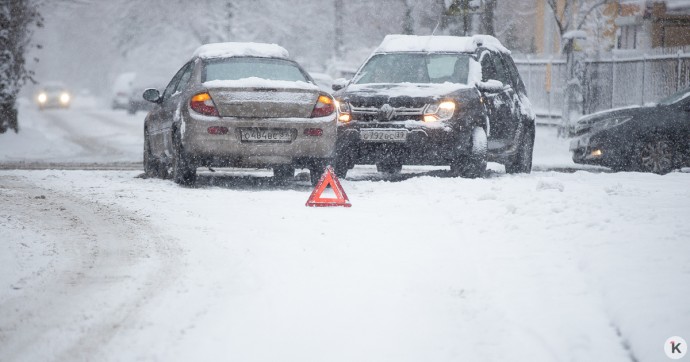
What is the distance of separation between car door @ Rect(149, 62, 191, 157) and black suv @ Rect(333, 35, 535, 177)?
2.01m

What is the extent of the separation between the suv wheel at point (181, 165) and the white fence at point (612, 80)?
52.6 ft

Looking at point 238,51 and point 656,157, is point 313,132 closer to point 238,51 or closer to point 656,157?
point 238,51

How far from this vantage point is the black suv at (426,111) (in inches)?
496

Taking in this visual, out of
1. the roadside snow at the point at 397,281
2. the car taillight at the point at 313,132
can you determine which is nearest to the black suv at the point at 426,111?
the car taillight at the point at 313,132

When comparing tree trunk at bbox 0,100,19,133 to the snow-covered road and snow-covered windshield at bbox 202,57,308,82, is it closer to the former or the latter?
snow-covered windshield at bbox 202,57,308,82

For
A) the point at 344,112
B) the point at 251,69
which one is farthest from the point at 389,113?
the point at 251,69

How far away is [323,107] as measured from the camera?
11547 millimetres

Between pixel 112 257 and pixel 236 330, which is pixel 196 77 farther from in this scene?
pixel 236 330

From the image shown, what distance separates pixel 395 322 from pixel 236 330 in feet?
2.68

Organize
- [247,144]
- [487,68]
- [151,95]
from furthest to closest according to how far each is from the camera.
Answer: [487,68]
[151,95]
[247,144]

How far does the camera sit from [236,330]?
514cm

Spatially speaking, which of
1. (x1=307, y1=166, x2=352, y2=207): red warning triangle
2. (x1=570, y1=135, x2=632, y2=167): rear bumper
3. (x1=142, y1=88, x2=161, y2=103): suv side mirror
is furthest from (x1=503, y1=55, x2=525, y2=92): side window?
(x1=307, y1=166, x2=352, y2=207): red warning triangle

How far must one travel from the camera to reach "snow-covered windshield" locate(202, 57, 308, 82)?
39.8 feet

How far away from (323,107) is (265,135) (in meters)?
0.75
